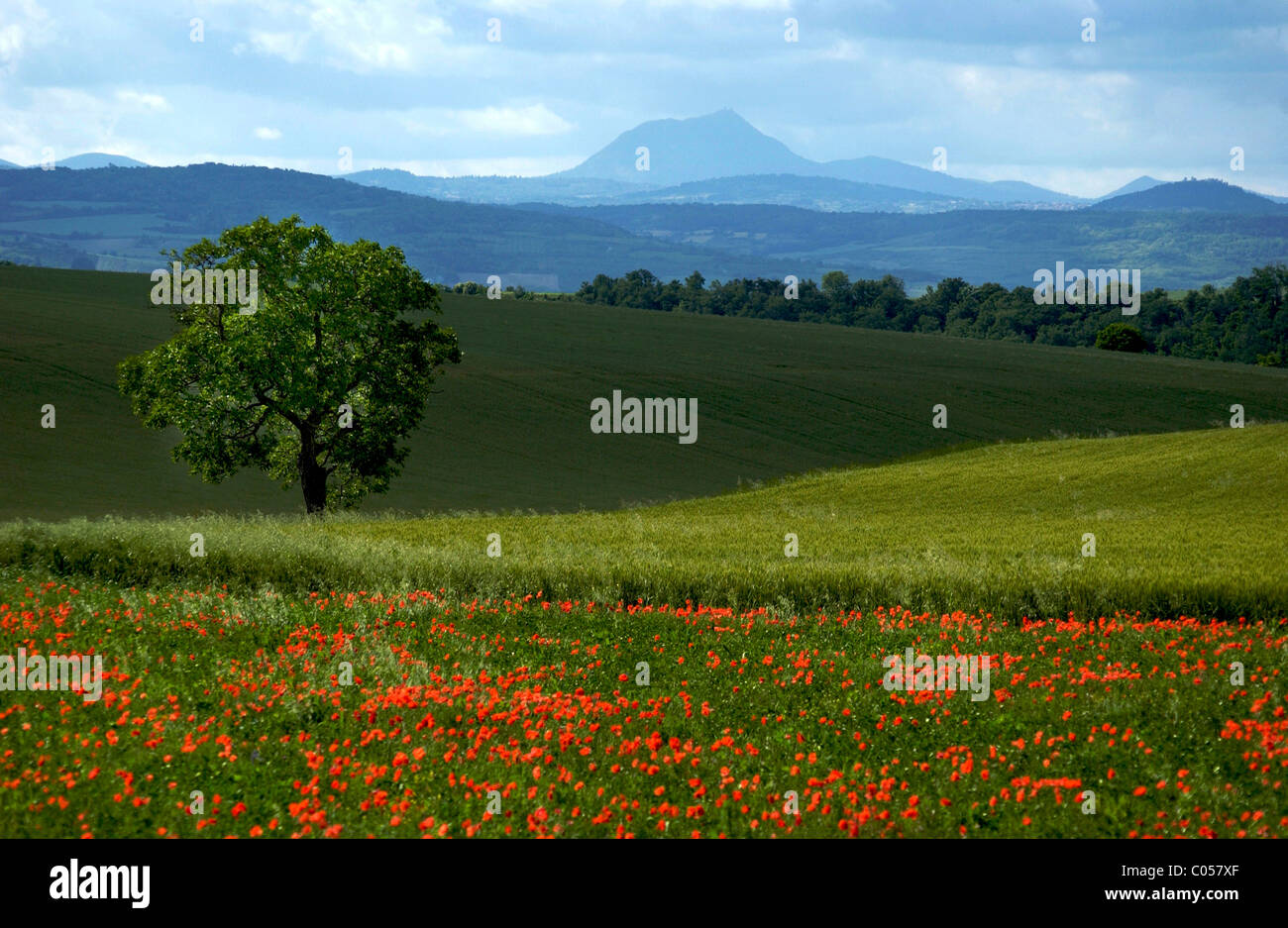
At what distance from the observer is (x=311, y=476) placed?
4125 centimetres

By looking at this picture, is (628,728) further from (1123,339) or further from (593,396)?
(1123,339)

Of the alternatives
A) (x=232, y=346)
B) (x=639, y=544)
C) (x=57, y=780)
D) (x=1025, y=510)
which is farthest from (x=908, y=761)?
(x=232, y=346)

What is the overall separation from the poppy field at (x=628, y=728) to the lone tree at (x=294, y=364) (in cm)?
2149

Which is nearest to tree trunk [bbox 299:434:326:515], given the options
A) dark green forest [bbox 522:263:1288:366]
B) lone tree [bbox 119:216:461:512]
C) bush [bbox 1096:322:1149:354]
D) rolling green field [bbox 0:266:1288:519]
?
lone tree [bbox 119:216:461:512]

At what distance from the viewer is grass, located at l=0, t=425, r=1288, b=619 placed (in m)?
20.6

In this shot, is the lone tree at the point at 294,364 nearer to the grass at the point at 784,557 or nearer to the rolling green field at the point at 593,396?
the grass at the point at 784,557

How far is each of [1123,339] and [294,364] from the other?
129 metres

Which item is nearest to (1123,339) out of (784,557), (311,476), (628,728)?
(311,476)

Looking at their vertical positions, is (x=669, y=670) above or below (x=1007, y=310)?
below

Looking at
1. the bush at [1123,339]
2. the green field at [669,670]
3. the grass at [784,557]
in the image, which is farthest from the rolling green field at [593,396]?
the bush at [1123,339]

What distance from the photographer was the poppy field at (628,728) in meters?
10.6

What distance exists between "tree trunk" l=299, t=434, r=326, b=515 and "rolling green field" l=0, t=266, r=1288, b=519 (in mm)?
7386

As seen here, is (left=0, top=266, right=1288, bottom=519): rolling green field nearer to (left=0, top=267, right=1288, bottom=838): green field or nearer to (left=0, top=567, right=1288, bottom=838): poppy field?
(left=0, top=267, right=1288, bottom=838): green field

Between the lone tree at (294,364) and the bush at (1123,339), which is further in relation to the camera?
the bush at (1123,339)
